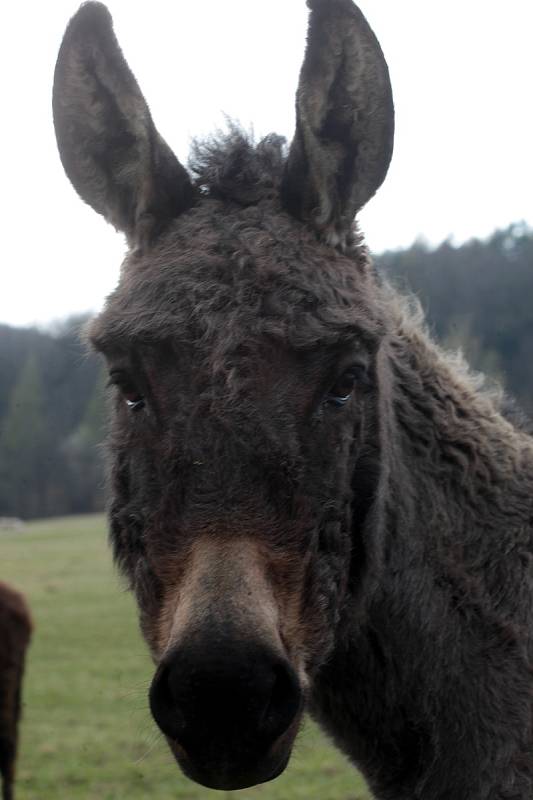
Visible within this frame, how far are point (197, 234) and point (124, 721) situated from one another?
1315 cm

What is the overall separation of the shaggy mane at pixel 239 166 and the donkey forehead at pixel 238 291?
102 millimetres

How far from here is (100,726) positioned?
14898 millimetres

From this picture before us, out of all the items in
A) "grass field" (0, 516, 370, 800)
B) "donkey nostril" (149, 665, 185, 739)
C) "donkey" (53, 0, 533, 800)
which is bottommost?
"grass field" (0, 516, 370, 800)

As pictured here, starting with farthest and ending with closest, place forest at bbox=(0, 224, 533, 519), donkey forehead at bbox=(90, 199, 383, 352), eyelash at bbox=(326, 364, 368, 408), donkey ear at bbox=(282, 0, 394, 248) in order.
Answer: forest at bbox=(0, 224, 533, 519) < donkey ear at bbox=(282, 0, 394, 248) < eyelash at bbox=(326, 364, 368, 408) < donkey forehead at bbox=(90, 199, 383, 352)

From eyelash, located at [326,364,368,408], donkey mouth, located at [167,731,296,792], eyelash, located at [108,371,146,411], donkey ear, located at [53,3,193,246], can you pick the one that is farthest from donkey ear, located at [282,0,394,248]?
donkey mouth, located at [167,731,296,792]

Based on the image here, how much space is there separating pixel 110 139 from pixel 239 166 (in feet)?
2.01

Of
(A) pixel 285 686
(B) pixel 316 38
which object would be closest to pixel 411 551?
(A) pixel 285 686

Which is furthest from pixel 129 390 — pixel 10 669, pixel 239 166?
pixel 10 669

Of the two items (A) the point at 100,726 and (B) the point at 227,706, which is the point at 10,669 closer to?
(A) the point at 100,726

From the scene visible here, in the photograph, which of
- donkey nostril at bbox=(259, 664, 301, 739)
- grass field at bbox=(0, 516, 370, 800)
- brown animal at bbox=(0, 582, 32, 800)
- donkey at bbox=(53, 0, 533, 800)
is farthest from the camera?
brown animal at bbox=(0, 582, 32, 800)

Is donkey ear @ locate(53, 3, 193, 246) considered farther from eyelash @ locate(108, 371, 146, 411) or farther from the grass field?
the grass field

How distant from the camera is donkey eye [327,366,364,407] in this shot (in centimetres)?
359

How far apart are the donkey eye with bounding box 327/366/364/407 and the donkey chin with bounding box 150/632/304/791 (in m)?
1.13

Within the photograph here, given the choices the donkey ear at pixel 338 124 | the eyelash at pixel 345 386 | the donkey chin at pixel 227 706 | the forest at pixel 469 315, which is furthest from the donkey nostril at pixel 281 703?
the forest at pixel 469 315
